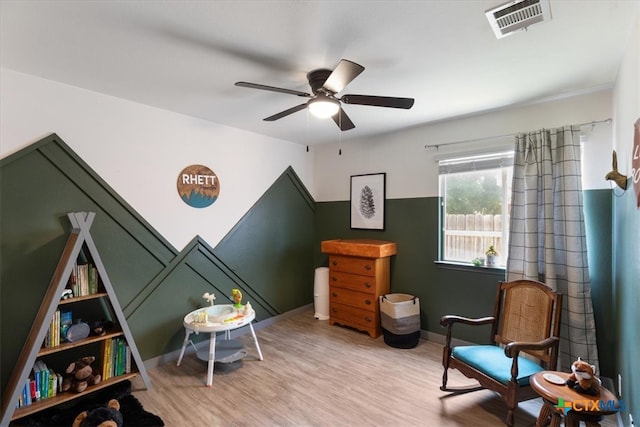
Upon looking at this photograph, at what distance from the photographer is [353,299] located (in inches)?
144

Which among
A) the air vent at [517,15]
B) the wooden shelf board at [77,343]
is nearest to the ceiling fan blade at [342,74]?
the air vent at [517,15]

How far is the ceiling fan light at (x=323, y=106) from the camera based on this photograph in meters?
1.97

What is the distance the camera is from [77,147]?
242 centimetres

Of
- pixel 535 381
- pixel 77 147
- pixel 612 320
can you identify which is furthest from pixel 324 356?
pixel 77 147

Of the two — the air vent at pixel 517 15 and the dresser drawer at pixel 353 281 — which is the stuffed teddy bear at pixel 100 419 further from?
the air vent at pixel 517 15

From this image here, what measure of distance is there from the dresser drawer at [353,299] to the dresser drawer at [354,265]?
10.4 inches

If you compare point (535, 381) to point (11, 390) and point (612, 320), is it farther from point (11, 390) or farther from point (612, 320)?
point (11, 390)

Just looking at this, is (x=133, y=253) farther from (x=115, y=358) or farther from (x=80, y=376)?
(x=80, y=376)

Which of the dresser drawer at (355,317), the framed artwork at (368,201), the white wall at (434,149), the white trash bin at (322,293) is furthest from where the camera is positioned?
the white trash bin at (322,293)

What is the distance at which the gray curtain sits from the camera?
2363 millimetres

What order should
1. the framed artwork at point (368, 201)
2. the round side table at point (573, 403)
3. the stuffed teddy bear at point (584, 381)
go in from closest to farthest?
the round side table at point (573, 403) → the stuffed teddy bear at point (584, 381) → the framed artwork at point (368, 201)

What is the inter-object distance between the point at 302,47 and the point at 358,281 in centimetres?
267

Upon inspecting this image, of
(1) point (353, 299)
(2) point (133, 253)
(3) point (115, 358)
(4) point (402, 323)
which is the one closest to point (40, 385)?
(3) point (115, 358)

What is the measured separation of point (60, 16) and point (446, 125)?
10.9 feet
